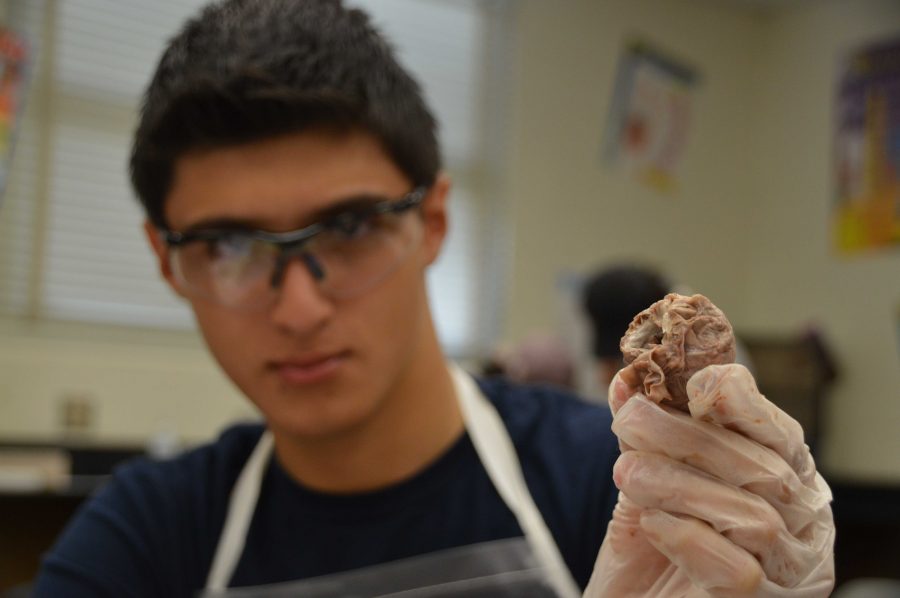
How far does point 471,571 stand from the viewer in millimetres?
1324

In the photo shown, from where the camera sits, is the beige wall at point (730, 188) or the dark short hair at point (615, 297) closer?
the dark short hair at point (615, 297)

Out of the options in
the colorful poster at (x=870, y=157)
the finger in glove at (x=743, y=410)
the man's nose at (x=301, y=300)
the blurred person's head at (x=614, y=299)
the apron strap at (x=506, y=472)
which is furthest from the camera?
the colorful poster at (x=870, y=157)

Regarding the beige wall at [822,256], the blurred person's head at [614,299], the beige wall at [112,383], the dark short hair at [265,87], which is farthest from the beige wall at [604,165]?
the dark short hair at [265,87]

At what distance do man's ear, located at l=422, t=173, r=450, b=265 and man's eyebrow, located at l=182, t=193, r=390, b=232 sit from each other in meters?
0.17

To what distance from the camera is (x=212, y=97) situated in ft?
3.88

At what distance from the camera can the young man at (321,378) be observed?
46.9 inches

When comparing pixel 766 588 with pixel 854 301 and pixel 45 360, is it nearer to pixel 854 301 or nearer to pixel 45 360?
pixel 45 360

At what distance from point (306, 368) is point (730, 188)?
4659mm

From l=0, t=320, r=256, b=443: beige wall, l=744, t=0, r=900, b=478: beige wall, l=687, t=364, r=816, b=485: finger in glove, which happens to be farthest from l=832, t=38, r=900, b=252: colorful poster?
l=687, t=364, r=816, b=485: finger in glove

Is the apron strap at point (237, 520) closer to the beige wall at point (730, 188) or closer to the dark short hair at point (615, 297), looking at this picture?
the dark short hair at point (615, 297)

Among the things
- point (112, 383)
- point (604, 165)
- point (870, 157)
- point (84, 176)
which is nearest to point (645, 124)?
point (604, 165)

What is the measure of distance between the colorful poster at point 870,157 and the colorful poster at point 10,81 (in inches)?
152

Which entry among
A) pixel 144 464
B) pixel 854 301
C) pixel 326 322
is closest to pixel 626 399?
pixel 326 322

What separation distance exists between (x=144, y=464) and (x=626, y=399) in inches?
50.5
